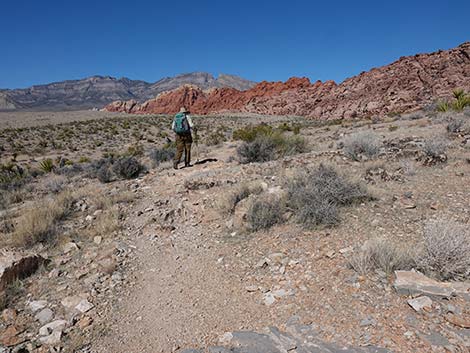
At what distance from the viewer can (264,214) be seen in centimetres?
484

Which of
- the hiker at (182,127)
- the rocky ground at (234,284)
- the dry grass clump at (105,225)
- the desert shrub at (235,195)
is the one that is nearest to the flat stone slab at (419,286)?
the rocky ground at (234,284)

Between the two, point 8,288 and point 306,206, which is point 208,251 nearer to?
point 306,206

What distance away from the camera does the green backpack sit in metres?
8.77

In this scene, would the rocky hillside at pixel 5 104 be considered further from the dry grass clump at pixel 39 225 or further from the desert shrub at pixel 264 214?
the desert shrub at pixel 264 214

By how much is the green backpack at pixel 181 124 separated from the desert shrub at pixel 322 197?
439 centimetres

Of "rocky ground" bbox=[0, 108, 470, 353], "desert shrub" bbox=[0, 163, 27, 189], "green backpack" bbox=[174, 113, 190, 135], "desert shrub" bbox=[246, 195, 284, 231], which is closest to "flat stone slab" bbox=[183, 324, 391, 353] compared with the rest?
"rocky ground" bbox=[0, 108, 470, 353]

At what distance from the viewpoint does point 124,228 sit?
5672mm

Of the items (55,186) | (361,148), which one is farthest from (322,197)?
(55,186)

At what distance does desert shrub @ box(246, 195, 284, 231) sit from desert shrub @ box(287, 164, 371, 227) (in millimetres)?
258

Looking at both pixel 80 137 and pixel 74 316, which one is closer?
pixel 74 316

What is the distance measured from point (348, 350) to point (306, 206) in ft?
7.68

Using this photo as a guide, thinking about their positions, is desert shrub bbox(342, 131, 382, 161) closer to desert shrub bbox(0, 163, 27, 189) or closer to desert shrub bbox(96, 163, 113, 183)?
desert shrub bbox(96, 163, 113, 183)

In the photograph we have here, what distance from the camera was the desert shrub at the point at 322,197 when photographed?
4.48m

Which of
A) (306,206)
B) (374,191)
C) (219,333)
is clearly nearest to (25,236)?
(219,333)
